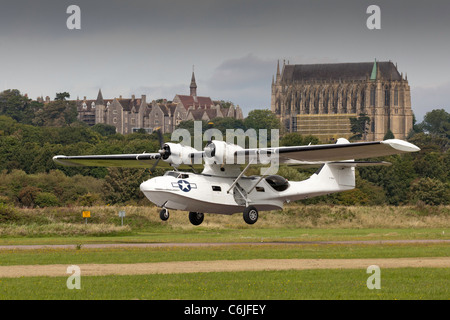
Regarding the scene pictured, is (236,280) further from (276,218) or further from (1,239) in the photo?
(276,218)

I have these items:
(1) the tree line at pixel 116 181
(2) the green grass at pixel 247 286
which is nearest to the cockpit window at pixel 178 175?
(2) the green grass at pixel 247 286

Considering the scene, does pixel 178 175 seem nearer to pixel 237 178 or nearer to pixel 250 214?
pixel 237 178

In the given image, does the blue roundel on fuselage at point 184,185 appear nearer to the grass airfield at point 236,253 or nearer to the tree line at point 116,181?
the grass airfield at point 236,253

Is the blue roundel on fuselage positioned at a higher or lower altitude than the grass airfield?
higher

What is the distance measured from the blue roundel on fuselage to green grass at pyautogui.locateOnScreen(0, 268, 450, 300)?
39.8ft

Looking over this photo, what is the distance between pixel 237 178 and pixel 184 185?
358 centimetres

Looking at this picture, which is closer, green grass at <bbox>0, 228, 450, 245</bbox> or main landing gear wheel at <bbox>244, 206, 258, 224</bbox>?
main landing gear wheel at <bbox>244, 206, 258, 224</bbox>

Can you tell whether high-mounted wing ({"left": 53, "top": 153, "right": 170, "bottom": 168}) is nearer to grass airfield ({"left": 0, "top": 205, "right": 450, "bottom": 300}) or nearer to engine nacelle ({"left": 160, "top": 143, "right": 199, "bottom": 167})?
engine nacelle ({"left": 160, "top": 143, "right": 199, "bottom": 167})

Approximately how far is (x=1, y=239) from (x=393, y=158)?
12249cm

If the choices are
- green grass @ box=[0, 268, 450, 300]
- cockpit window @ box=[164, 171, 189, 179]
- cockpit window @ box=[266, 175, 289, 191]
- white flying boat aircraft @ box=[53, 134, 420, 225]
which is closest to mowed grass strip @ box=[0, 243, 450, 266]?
white flying boat aircraft @ box=[53, 134, 420, 225]

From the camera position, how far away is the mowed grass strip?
129 feet

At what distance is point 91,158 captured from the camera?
52656 millimetres

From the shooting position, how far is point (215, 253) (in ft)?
139
